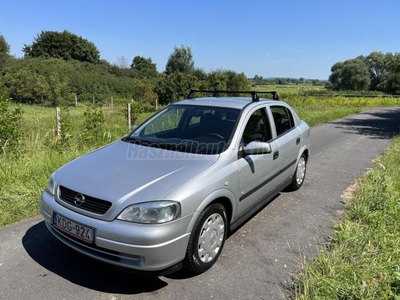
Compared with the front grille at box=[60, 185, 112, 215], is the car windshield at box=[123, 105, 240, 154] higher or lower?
higher

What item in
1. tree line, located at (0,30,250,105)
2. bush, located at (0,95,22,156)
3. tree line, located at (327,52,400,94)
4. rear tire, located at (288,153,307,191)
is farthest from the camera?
tree line, located at (327,52,400,94)

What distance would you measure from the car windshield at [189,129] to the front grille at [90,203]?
43.2 inches

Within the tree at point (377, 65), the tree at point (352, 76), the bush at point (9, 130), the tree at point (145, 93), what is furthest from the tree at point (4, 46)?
the tree at point (377, 65)

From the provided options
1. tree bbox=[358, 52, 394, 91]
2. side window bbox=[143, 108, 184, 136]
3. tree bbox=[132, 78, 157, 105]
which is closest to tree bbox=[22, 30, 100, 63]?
tree bbox=[132, 78, 157, 105]

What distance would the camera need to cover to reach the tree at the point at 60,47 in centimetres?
6638

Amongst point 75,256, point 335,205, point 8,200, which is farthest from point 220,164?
point 8,200

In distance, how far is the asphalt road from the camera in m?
2.68

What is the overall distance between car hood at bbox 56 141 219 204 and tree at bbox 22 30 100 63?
7124 centimetres

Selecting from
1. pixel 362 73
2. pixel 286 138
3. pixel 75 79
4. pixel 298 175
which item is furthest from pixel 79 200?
pixel 362 73

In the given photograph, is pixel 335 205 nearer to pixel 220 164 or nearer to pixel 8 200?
pixel 220 164

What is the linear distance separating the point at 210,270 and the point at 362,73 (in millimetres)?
73203

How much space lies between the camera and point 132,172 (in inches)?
114

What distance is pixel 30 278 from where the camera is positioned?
112 inches

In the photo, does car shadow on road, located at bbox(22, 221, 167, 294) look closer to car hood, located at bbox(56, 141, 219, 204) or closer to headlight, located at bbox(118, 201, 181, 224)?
headlight, located at bbox(118, 201, 181, 224)
